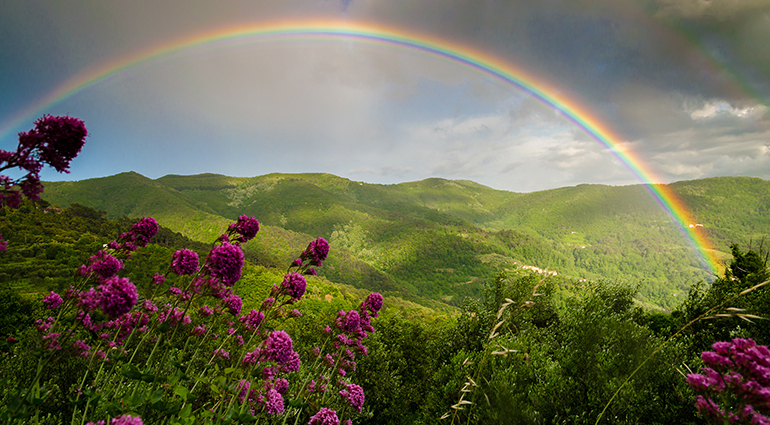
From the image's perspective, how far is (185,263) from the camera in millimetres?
3279

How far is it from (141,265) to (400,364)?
38.3 m

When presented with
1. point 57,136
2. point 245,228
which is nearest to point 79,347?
point 245,228

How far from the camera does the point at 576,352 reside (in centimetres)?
960

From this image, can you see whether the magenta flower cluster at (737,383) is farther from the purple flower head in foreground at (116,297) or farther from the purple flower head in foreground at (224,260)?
the purple flower head in foreground at (116,297)

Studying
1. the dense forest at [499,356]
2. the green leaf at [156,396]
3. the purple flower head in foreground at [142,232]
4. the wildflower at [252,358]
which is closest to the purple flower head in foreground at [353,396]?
the dense forest at [499,356]

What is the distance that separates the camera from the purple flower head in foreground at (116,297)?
2.33m

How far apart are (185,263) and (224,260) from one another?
68 centimetres

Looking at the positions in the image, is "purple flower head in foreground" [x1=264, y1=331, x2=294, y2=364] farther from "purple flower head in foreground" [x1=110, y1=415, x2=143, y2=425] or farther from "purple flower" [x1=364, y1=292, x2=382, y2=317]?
"purple flower" [x1=364, y1=292, x2=382, y2=317]

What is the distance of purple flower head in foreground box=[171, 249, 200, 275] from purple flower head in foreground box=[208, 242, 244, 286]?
43 centimetres

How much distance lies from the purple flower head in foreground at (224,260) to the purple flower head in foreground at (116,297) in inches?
26.6

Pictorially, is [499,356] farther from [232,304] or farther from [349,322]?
[232,304]

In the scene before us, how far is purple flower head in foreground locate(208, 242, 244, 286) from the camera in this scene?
2.98m

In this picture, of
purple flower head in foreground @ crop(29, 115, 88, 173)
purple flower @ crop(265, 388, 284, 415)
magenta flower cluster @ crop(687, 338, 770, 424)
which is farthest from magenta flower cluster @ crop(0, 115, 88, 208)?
magenta flower cluster @ crop(687, 338, 770, 424)

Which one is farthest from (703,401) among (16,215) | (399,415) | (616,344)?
(16,215)
